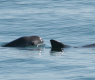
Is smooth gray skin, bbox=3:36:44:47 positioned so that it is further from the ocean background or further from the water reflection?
the water reflection

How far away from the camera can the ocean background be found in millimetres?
14117

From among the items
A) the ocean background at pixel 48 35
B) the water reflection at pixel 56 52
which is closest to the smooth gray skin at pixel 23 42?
the ocean background at pixel 48 35

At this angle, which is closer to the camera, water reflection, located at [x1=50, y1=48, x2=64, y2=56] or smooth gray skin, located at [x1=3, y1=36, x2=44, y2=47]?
water reflection, located at [x1=50, y1=48, x2=64, y2=56]

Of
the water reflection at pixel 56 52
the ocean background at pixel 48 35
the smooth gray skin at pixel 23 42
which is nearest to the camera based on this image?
the ocean background at pixel 48 35

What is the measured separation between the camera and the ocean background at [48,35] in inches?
556

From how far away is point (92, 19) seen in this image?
25.4 m

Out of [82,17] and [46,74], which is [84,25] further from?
[46,74]

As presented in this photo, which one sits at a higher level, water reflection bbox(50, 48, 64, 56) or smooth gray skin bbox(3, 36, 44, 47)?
smooth gray skin bbox(3, 36, 44, 47)

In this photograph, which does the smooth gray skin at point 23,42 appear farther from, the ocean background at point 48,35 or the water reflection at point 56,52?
the water reflection at point 56,52

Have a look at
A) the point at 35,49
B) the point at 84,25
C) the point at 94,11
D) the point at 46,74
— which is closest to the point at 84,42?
the point at 35,49

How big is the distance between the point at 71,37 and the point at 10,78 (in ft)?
25.4

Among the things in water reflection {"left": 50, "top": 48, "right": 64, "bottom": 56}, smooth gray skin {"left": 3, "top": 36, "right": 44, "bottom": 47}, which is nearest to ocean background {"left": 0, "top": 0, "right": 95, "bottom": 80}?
water reflection {"left": 50, "top": 48, "right": 64, "bottom": 56}

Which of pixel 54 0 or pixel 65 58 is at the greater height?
pixel 54 0

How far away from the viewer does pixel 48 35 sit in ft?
69.8
